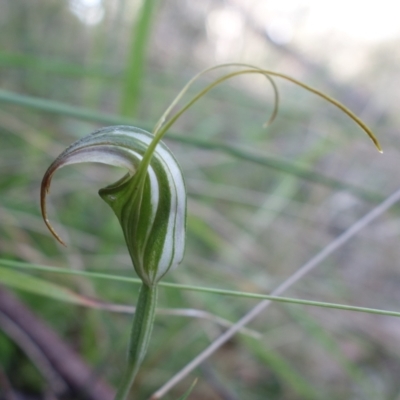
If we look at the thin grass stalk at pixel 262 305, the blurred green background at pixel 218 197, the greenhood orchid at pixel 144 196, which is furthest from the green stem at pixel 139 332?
the blurred green background at pixel 218 197

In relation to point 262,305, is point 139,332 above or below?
below

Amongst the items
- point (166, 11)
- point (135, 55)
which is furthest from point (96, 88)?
point (166, 11)

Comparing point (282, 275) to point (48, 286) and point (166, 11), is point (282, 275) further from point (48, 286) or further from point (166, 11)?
point (166, 11)

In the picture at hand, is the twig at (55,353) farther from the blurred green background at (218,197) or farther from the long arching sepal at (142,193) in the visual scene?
the long arching sepal at (142,193)

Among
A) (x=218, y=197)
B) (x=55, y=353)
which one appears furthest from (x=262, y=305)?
(x=218, y=197)

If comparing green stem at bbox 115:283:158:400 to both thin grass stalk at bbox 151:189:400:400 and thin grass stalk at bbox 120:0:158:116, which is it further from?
thin grass stalk at bbox 120:0:158:116

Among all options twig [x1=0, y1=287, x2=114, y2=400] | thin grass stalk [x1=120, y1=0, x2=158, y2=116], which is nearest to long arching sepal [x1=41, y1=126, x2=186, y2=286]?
twig [x1=0, y1=287, x2=114, y2=400]

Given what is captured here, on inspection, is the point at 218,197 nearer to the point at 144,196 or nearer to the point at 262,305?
the point at 262,305
